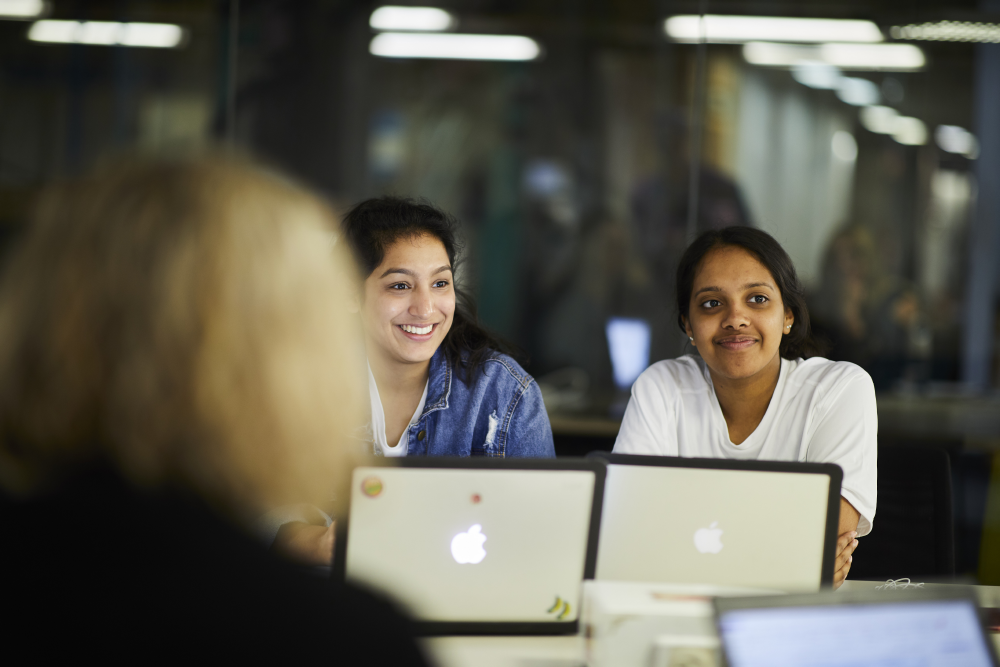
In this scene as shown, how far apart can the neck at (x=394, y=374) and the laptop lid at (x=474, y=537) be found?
2.85ft

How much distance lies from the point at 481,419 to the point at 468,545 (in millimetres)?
776

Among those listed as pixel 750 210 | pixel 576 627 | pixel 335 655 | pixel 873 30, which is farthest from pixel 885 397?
pixel 335 655

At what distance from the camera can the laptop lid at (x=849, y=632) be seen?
99 cm

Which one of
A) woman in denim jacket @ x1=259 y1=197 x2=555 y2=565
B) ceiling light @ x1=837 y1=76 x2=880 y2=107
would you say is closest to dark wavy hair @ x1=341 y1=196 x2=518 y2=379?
woman in denim jacket @ x1=259 y1=197 x2=555 y2=565

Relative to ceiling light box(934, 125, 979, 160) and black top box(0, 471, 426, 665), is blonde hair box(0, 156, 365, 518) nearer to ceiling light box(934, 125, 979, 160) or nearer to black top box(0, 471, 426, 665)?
black top box(0, 471, 426, 665)

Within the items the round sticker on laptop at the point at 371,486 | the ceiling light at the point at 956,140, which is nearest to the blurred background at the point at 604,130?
the ceiling light at the point at 956,140

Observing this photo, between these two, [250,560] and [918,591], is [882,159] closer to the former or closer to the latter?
[918,591]

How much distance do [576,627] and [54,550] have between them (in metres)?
0.92

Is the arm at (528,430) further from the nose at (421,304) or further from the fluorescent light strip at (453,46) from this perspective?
the fluorescent light strip at (453,46)

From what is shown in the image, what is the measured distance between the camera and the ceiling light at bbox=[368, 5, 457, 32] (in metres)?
5.19

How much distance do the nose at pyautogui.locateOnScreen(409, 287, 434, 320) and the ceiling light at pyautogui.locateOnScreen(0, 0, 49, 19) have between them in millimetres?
4277

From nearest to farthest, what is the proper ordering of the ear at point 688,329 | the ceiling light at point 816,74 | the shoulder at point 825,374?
1. the shoulder at point 825,374
2. the ear at point 688,329
3. the ceiling light at point 816,74

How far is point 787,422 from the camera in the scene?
2.02 metres

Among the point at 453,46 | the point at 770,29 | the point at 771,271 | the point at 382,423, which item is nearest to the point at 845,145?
the point at 770,29
